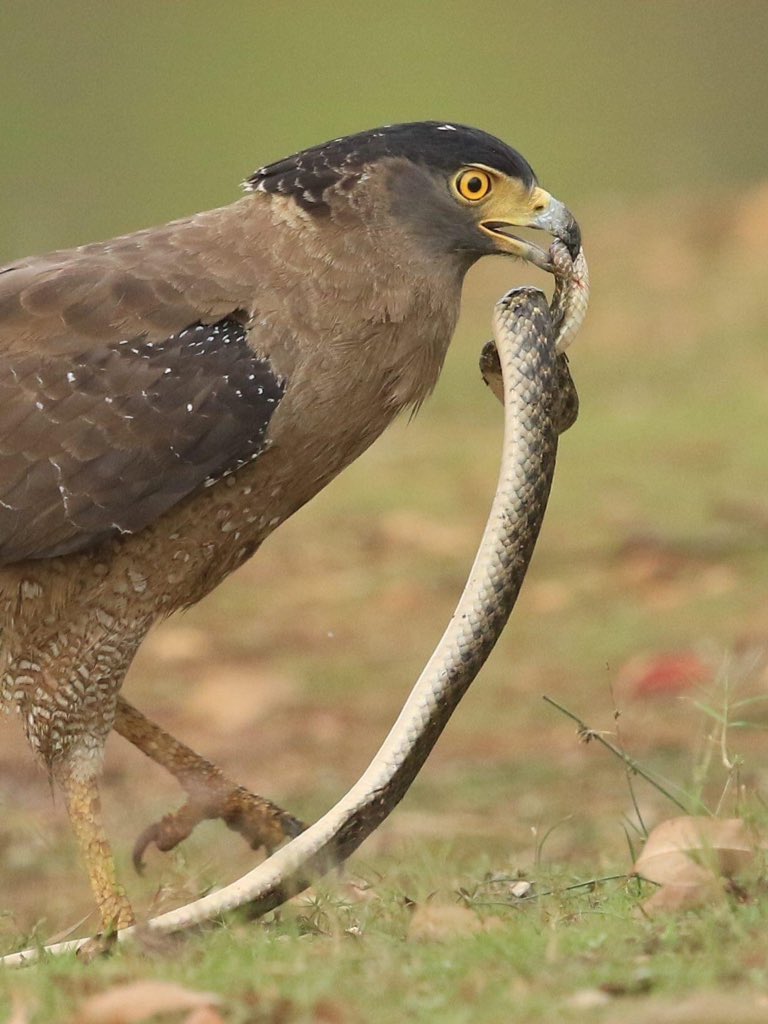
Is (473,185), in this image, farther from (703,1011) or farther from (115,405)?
(703,1011)

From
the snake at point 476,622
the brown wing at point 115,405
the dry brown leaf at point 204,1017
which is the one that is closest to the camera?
the dry brown leaf at point 204,1017

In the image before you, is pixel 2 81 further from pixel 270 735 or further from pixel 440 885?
pixel 440 885

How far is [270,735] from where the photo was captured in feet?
27.1

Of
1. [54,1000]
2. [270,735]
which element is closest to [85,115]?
[270,735]

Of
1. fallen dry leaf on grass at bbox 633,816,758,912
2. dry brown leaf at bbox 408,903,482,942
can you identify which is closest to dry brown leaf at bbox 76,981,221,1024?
dry brown leaf at bbox 408,903,482,942

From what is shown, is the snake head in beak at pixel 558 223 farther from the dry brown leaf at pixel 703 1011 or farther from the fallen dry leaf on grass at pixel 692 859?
the dry brown leaf at pixel 703 1011

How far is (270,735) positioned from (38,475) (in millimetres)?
3414

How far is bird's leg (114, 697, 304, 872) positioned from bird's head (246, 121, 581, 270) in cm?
150

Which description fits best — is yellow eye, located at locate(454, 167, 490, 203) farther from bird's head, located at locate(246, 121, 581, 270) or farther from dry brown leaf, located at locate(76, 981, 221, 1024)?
dry brown leaf, located at locate(76, 981, 221, 1024)

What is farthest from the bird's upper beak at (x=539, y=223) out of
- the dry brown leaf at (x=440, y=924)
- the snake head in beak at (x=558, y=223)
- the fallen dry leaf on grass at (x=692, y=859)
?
the dry brown leaf at (x=440, y=924)

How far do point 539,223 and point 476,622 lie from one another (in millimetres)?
1244

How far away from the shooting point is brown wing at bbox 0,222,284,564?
4.94 metres

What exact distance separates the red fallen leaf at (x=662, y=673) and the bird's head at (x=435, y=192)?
299 centimetres

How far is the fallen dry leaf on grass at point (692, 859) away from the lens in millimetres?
4105
